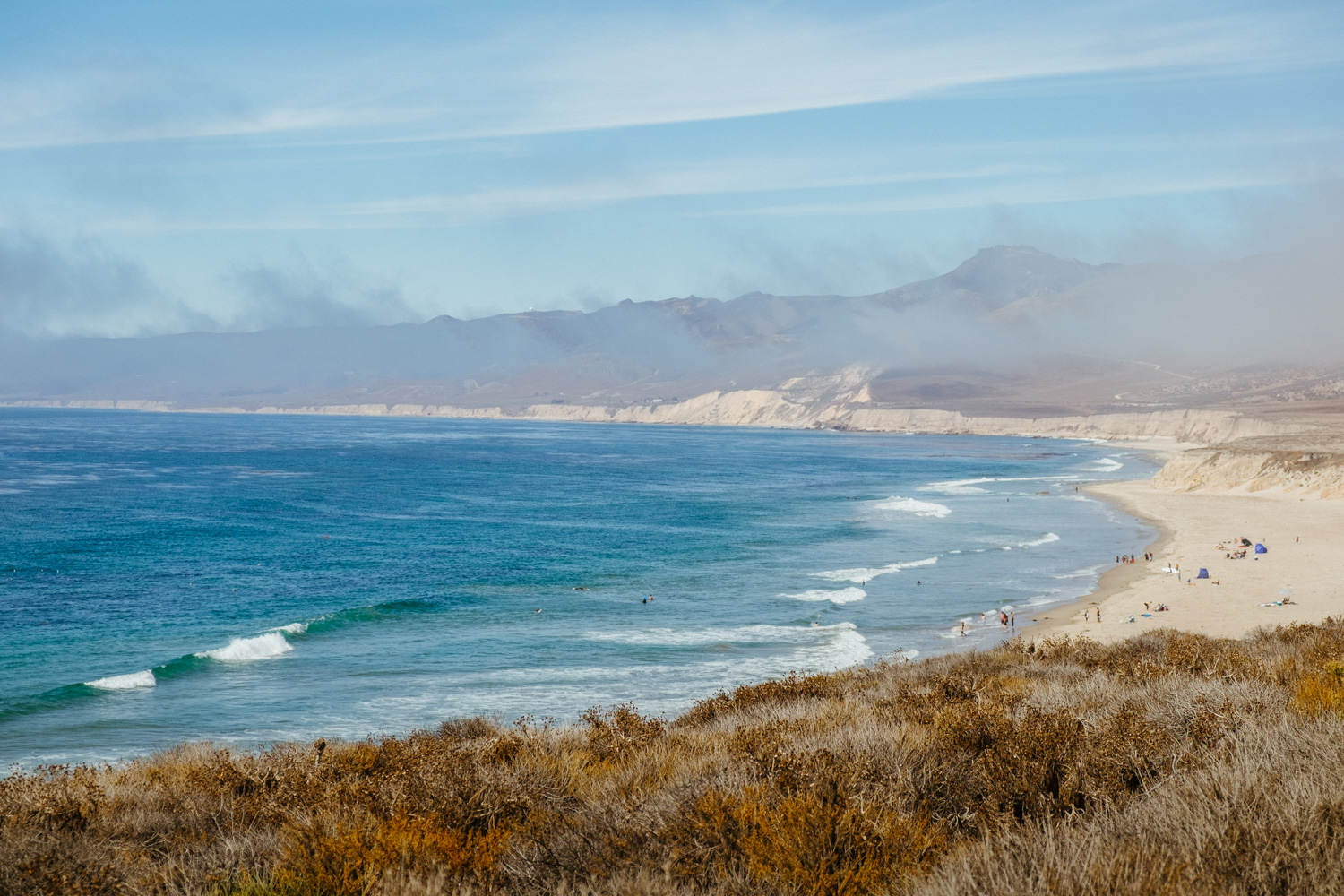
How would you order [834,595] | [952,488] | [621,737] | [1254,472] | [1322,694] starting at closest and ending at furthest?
1. [1322,694]
2. [621,737]
3. [834,595]
4. [1254,472]
5. [952,488]

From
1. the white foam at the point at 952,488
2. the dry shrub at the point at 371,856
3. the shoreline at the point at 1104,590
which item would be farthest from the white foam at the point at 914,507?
the dry shrub at the point at 371,856

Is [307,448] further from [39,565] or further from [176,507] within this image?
[39,565]

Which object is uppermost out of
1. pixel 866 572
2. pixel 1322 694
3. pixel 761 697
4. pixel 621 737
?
pixel 1322 694

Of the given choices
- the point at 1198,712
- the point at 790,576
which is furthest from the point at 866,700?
the point at 790,576

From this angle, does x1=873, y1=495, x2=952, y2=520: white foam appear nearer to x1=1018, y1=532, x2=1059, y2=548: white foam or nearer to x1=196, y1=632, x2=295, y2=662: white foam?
x1=1018, y1=532, x2=1059, y2=548: white foam

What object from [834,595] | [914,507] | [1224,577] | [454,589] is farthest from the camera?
[914,507]

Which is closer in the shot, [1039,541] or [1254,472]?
[1039,541]

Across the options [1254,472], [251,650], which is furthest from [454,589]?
[1254,472]

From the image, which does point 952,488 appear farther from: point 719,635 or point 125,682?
point 125,682
